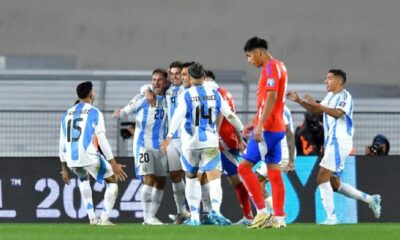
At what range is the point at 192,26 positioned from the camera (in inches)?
998

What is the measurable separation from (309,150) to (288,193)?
4.06 feet

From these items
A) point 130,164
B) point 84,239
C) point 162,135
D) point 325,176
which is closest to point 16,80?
point 130,164

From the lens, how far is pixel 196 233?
602 inches

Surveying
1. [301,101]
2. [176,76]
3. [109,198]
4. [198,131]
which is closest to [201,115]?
[198,131]

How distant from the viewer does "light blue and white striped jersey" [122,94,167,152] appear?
18.8 metres

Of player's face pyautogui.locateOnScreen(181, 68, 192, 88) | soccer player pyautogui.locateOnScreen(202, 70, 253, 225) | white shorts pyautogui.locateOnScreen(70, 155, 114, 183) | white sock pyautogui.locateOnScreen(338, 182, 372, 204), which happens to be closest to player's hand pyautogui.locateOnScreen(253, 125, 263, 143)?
player's face pyautogui.locateOnScreen(181, 68, 192, 88)

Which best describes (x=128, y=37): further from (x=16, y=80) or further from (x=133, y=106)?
(x=133, y=106)

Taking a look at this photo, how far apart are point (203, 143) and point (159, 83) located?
1288mm

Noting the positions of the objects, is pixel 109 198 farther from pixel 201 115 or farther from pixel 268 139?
pixel 268 139

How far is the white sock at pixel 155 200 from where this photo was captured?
1894cm

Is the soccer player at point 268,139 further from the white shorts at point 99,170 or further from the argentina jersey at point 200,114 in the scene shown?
the white shorts at point 99,170

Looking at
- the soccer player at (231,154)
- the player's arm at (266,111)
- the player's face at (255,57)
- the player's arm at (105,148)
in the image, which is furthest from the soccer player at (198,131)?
the player's arm at (266,111)

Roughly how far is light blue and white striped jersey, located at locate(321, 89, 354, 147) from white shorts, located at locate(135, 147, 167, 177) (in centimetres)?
198

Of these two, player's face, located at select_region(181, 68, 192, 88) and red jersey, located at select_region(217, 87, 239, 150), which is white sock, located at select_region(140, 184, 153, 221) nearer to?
red jersey, located at select_region(217, 87, 239, 150)
